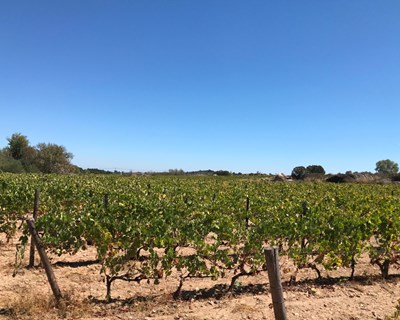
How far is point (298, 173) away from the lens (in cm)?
5794

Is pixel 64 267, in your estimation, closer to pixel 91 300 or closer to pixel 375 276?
pixel 91 300

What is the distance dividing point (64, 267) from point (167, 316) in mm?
3624

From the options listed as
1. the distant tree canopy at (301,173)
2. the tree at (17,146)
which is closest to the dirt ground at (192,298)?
the distant tree canopy at (301,173)

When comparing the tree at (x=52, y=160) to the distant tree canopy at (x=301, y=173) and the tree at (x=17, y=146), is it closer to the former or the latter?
the tree at (x=17, y=146)

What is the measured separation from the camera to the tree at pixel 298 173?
5528cm

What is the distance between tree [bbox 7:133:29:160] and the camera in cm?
7282

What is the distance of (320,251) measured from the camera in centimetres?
687

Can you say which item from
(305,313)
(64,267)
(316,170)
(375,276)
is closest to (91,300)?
(64,267)

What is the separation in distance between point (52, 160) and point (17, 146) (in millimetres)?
12279

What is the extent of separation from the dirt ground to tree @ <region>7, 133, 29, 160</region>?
2864 inches

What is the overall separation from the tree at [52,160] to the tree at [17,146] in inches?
254

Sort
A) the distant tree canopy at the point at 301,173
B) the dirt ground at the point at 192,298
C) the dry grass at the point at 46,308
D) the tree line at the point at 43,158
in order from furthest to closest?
1. the tree line at the point at 43,158
2. the distant tree canopy at the point at 301,173
3. the dirt ground at the point at 192,298
4. the dry grass at the point at 46,308

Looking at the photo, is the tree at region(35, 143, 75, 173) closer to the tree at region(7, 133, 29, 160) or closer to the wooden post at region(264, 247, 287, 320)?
the tree at region(7, 133, 29, 160)

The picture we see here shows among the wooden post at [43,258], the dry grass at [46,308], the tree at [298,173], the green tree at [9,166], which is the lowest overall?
the dry grass at [46,308]
